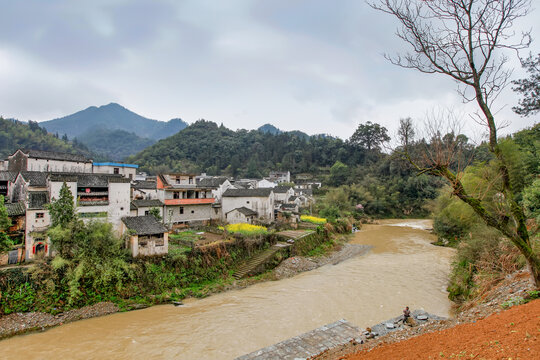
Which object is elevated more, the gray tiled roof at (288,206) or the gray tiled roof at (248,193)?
the gray tiled roof at (248,193)

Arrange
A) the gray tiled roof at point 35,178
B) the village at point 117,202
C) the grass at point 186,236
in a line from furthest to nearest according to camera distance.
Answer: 1. the grass at point 186,236
2. the gray tiled roof at point 35,178
3. the village at point 117,202

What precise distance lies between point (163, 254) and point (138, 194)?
500 inches

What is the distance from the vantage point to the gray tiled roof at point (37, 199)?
53.0 ft

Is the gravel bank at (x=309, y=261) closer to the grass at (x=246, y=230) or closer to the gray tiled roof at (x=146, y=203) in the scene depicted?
the grass at (x=246, y=230)

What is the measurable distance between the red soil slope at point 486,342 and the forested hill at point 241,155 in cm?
6843

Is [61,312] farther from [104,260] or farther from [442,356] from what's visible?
[442,356]

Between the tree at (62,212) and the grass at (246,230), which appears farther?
the grass at (246,230)

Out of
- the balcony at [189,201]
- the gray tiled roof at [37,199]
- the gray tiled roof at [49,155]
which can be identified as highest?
the gray tiled roof at [49,155]

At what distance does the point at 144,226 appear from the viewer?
1719 centimetres

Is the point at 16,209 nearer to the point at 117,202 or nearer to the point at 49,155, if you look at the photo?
the point at 117,202

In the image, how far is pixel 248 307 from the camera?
1465 cm

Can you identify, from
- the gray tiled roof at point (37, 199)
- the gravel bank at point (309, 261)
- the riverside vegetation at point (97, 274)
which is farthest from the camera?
the gravel bank at point (309, 261)

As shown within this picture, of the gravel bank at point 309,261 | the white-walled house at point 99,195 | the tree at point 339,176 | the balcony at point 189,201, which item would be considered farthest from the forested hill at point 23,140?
the gravel bank at point 309,261

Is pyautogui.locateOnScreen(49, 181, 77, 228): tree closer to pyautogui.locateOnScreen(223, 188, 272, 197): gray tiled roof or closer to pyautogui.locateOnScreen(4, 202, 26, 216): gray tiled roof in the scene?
pyautogui.locateOnScreen(4, 202, 26, 216): gray tiled roof
